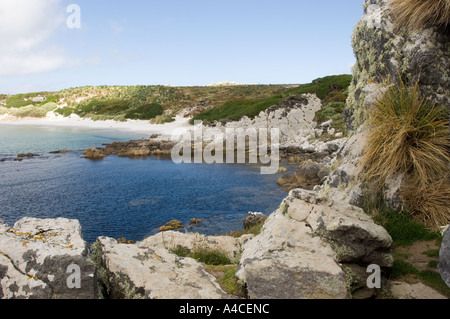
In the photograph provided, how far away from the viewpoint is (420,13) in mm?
8133

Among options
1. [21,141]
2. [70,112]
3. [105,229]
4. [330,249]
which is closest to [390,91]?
[330,249]

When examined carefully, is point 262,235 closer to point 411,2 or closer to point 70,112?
point 411,2

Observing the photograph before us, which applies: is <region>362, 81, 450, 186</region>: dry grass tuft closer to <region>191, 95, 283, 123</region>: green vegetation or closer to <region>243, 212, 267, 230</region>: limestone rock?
<region>243, 212, 267, 230</region>: limestone rock

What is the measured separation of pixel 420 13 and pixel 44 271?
8940 mm

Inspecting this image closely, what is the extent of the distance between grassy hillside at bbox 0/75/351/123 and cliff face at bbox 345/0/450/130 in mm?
34499

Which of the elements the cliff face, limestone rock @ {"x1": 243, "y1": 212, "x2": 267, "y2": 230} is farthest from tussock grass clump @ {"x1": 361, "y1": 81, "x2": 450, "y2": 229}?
limestone rock @ {"x1": 243, "y1": 212, "x2": 267, "y2": 230}

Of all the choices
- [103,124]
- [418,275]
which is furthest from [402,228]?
[103,124]

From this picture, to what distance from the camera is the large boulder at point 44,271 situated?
4289mm

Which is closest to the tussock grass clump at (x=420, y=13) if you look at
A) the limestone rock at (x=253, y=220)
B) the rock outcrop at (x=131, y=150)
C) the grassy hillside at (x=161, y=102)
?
the limestone rock at (x=253, y=220)

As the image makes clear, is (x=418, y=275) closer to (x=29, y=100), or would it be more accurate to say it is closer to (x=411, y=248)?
(x=411, y=248)

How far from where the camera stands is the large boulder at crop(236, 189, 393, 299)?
15.1 ft

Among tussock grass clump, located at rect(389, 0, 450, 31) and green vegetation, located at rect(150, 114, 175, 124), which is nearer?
tussock grass clump, located at rect(389, 0, 450, 31)

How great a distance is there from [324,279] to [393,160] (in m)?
3.79

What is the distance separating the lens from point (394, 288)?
5305 mm
